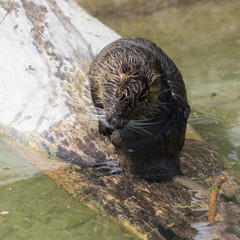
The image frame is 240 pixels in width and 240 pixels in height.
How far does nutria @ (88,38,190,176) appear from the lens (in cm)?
339

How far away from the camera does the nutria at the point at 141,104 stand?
3391 millimetres

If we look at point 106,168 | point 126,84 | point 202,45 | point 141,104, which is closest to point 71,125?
point 106,168

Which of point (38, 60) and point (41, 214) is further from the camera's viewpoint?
point (38, 60)

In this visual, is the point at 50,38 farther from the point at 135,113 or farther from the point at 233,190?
the point at 233,190

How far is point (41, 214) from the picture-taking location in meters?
3.79

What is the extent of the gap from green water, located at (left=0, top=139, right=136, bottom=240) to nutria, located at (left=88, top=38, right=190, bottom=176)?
0.68 meters

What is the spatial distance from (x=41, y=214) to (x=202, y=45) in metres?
6.35

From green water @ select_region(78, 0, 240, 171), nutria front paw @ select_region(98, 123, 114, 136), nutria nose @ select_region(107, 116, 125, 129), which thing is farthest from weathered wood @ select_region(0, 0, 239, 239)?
nutria nose @ select_region(107, 116, 125, 129)

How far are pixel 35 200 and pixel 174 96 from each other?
1483 millimetres

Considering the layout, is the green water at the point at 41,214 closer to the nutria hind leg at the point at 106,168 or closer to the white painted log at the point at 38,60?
the nutria hind leg at the point at 106,168

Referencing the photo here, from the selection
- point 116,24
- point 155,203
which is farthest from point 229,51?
point 155,203

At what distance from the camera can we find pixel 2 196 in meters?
4.09

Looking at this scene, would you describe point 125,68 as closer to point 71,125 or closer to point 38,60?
point 71,125

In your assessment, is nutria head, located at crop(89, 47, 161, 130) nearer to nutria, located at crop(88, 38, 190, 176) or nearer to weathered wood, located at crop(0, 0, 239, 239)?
nutria, located at crop(88, 38, 190, 176)
